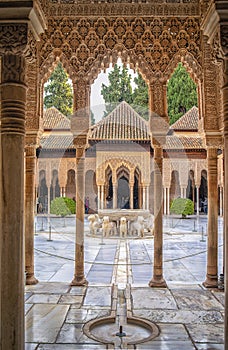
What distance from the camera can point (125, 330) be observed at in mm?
5082

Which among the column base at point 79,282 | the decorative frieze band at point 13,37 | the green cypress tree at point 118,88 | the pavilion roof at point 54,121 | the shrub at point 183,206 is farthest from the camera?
the green cypress tree at point 118,88

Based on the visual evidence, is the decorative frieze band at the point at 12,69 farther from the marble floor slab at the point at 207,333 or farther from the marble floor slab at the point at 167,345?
the marble floor slab at the point at 207,333

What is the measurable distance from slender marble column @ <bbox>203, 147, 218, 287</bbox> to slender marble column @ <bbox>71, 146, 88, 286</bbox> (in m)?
2.43

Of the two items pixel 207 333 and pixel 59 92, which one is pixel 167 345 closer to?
pixel 207 333

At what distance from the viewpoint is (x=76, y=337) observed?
188 inches

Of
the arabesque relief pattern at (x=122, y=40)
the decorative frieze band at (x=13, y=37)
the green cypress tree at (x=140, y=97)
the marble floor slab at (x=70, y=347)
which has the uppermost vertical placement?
the green cypress tree at (x=140, y=97)

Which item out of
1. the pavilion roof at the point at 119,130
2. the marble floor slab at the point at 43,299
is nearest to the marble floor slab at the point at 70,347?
the marble floor slab at the point at 43,299

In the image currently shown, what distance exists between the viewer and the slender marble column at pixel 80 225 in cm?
755

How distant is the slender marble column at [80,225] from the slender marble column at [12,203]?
4.30m

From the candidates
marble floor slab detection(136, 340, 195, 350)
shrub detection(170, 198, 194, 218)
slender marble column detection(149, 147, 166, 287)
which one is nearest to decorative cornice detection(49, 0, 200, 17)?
slender marble column detection(149, 147, 166, 287)

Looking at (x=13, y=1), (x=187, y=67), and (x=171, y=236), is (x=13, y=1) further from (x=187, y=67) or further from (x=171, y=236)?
(x=171, y=236)

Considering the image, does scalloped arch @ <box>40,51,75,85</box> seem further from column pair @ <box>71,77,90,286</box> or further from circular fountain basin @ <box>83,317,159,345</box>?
circular fountain basin @ <box>83,317,159,345</box>

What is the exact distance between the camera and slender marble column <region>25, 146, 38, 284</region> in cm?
763

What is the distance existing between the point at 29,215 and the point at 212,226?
11.9ft
